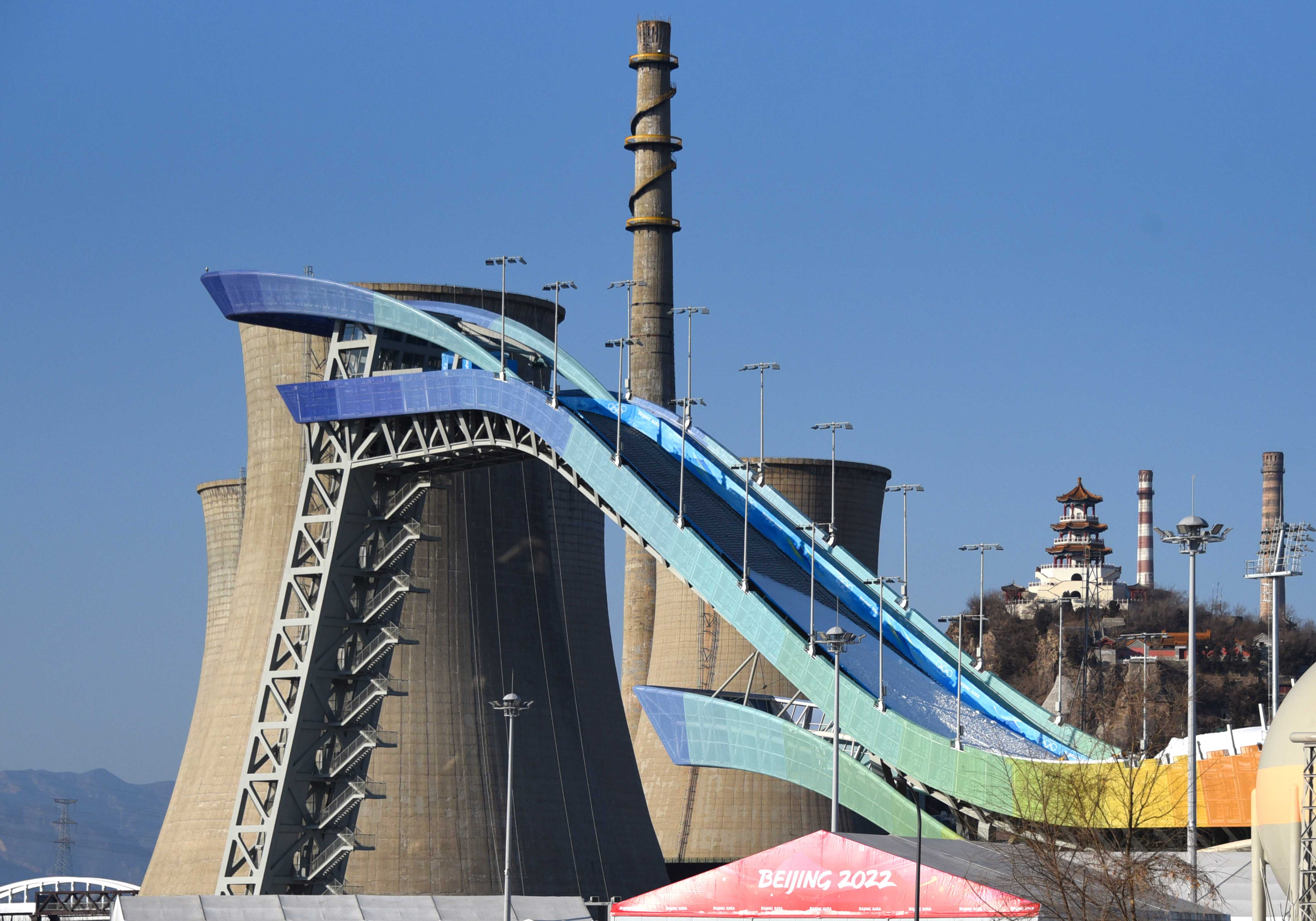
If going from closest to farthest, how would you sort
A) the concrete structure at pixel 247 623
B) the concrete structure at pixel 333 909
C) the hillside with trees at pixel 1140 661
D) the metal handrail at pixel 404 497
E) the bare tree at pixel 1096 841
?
the bare tree at pixel 1096 841 → the concrete structure at pixel 333 909 → the metal handrail at pixel 404 497 → the concrete structure at pixel 247 623 → the hillside with trees at pixel 1140 661

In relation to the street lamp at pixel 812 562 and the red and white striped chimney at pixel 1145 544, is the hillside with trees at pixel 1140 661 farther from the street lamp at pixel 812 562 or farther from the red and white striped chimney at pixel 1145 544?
the street lamp at pixel 812 562

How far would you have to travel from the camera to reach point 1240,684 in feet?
350

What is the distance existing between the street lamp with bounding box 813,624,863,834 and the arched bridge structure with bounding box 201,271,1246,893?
333 millimetres

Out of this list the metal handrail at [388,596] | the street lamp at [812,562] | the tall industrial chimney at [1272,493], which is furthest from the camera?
the tall industrial chimney at [1272,493]

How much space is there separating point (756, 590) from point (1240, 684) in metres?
78.7

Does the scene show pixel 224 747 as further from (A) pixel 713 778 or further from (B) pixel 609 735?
(A) pixel 713 778

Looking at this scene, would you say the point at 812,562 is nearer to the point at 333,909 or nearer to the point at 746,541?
the point at 746,541

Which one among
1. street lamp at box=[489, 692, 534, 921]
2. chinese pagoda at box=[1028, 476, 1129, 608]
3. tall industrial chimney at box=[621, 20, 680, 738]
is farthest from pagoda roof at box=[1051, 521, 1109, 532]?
street lamp at box=[489, 692, 534, 921]

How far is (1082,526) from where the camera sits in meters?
149

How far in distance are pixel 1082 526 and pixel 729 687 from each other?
314ft

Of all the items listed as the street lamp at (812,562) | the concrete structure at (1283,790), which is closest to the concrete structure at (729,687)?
the street lamp at (812,562)

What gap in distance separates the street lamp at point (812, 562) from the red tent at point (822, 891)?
7.61 metres

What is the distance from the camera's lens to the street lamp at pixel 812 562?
3416 centimetres

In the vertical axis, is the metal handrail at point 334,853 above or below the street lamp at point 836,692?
below
